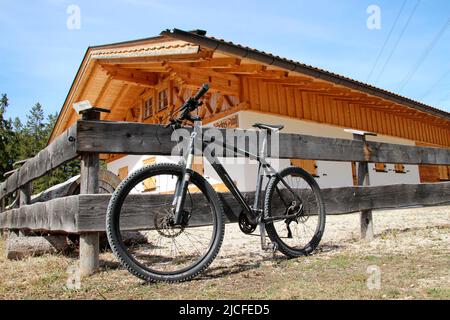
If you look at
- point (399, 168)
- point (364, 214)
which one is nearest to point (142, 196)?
point (364, 214)

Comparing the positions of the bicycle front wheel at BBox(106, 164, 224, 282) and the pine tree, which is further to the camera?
the pine tree

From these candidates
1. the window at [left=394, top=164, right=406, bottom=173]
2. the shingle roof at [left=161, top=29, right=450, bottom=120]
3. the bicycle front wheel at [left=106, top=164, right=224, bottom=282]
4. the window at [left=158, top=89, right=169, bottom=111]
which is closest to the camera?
the bicycle front wheel at [left=106, top=164, right=224, bottom=282]

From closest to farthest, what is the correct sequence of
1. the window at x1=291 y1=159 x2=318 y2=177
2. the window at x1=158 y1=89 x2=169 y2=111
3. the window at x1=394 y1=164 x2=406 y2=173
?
1. the window at x1=291 y1=159 x2=318 y2=177
2. the window at x1=158 y1=89 x2=169 y2=111
3. the window at x1=394 y1=164 x2=406 y2=173

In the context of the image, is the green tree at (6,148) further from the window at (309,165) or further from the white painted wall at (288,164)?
the window at (309,165)

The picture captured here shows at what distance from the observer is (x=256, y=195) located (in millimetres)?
3689

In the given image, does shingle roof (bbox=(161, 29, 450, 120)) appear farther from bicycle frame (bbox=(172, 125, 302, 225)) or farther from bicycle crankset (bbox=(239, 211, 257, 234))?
bicycle crankset (bbox=(239, 211, 257, 234))

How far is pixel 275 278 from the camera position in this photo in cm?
294

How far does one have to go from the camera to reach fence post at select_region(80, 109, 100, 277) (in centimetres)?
311

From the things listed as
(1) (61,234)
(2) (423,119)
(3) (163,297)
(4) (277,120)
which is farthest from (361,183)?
(2) (423,119)

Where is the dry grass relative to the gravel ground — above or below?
below

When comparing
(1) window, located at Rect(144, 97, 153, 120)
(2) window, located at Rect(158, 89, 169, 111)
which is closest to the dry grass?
(2) window, located at Rect(158, 89, 169, 111)

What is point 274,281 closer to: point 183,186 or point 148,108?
point 183,186

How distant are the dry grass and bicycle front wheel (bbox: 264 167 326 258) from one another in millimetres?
176

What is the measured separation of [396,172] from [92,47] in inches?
449
